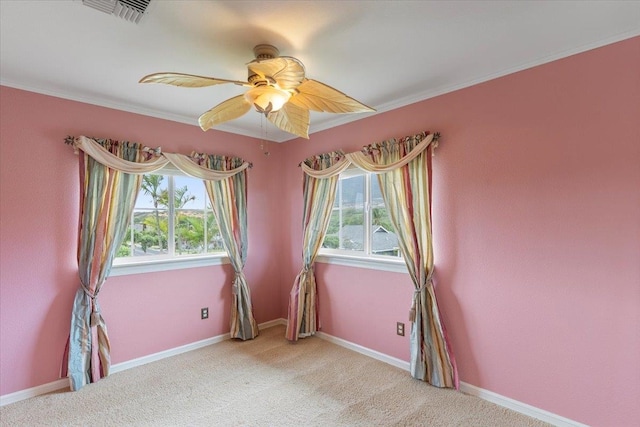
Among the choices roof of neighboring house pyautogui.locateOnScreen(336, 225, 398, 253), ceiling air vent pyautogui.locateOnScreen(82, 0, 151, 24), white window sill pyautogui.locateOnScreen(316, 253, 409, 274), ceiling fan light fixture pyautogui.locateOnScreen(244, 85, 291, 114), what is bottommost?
white window sill pyautogui.locateOnScreen(316, 253, 409, 274)

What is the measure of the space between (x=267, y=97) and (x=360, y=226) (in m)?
1.91

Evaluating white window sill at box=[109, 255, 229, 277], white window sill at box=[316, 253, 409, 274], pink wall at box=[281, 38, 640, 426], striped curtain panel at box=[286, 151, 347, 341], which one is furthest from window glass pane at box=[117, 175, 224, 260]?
pink wall at box=[281, 38, 640, 426]

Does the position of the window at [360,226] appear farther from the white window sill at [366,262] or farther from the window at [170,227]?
the window at [170,227]

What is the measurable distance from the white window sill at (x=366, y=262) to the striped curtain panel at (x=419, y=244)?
A: 0.20 metres

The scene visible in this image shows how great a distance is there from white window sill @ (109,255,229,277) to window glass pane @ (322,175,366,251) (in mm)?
1287

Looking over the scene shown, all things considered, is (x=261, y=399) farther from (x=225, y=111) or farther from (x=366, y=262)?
(x=225, y=111)

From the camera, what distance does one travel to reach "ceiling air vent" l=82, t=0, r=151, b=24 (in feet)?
5.02

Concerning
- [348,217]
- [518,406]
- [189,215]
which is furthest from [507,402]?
[189,215]

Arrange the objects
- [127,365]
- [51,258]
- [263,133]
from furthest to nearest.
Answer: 1. [263,133]
2. [127,365]
3. [51,258]

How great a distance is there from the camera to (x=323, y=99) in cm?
194

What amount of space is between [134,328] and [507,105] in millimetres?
3716

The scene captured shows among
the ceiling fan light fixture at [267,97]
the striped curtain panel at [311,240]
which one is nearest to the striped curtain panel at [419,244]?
the striped curtain panel at [311,240]

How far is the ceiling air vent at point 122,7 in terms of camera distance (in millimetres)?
1529

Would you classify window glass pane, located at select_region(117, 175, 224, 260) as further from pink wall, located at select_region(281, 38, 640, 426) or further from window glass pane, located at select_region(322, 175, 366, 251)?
pink wall, located at select_region(281, 38, 640, 426)
